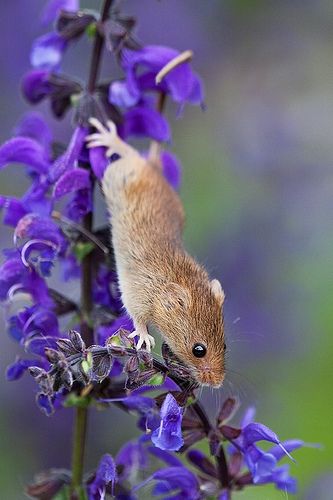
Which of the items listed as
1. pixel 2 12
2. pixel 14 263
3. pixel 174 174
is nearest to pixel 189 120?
pixel 2 12

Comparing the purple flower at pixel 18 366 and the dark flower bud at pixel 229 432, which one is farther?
the purple flower at pixel 18 366

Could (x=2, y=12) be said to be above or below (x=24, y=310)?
above

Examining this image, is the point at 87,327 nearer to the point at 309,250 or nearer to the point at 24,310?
the point at 24,310

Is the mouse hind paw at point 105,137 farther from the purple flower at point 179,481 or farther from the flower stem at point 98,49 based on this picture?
the purple flower at point 179,481

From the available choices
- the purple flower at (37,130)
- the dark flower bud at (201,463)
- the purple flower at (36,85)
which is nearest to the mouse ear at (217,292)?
the dark flower bud at (201,463)

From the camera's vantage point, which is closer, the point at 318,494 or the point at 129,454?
the point at 129,454

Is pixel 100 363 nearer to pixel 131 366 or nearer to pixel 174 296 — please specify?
pixel 131 366

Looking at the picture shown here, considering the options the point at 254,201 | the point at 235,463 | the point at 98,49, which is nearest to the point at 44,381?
the point at 235,463
